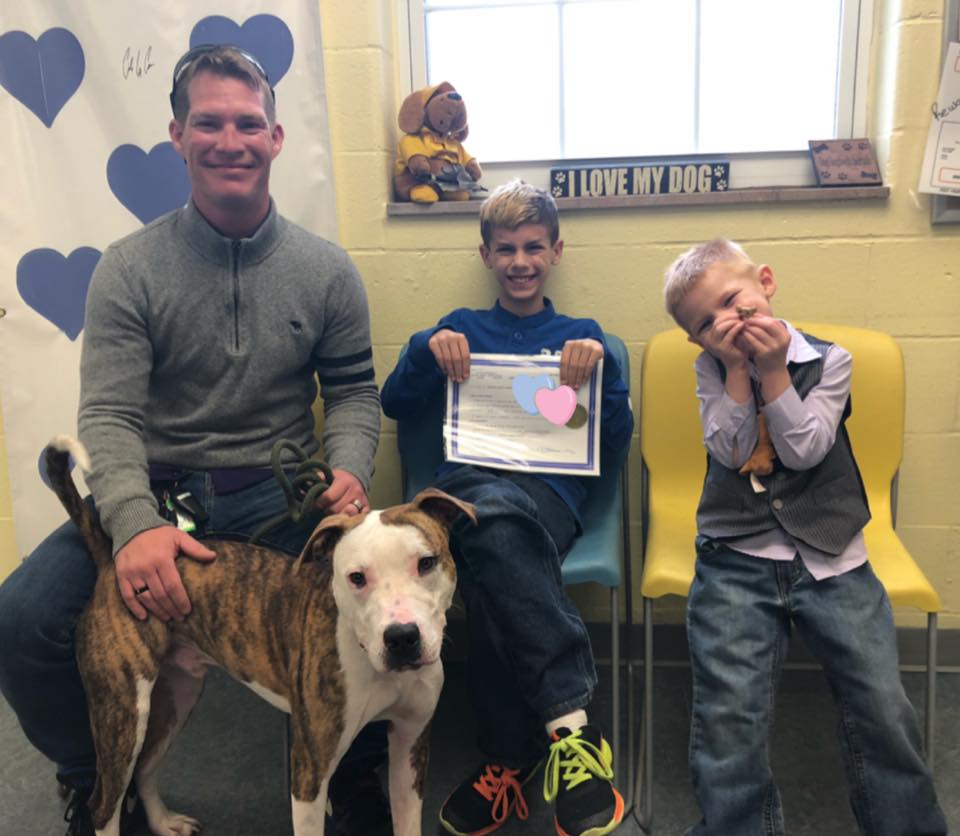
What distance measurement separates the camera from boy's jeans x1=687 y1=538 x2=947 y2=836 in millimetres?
1461

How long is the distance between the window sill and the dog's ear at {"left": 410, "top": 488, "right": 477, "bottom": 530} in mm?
979

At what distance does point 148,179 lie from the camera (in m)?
2.20

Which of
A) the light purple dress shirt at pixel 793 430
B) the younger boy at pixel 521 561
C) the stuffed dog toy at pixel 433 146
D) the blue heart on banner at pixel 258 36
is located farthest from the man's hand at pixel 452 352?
the blue heart on banner at pixel 258 36

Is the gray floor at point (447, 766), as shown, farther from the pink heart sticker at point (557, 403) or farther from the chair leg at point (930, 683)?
the pink heart sticker at point (557, 403)

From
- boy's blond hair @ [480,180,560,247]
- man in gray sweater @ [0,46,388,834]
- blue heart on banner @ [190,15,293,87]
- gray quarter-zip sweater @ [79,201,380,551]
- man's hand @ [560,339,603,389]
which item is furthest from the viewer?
blue heart on banner @ [190,15,293,87]

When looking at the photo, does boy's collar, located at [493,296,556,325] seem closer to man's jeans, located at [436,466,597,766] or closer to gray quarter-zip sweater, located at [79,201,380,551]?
gray quarter-zip sweater, located at [79,201,380,551]

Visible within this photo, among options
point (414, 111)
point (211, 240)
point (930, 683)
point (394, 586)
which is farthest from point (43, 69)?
point (930, 683)

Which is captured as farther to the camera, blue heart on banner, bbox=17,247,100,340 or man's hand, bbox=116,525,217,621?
blue heart on banner, bbox=17,247,100,340

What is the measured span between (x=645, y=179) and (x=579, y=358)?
583 millimetres

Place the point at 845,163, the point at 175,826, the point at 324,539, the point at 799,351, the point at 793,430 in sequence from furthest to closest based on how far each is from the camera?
the point at 845,163 < the point at 175,826 < the point at 799,351 < the point at 793,430 < the point at 324,539

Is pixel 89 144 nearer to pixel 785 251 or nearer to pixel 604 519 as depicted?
pixel 604 519

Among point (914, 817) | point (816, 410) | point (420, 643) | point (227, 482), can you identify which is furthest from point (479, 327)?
point (914, 817)

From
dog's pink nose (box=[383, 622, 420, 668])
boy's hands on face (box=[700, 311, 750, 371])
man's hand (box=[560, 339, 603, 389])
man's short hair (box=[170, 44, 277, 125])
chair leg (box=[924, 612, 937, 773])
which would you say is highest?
man's short hair (box=[170, 44, 277, 125])

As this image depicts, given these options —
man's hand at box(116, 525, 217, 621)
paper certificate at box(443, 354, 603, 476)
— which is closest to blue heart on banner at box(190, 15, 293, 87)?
paper certificate at box(443, 354, 603, 476)
